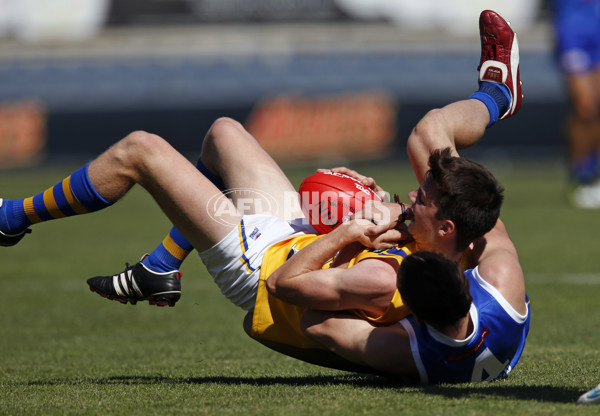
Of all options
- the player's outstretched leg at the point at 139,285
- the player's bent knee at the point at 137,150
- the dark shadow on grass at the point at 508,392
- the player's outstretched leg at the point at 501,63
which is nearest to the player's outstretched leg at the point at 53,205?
the player's bent knee at the point at 137,150

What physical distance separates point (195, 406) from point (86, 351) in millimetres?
2115

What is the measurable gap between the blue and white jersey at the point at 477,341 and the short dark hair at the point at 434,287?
19cm

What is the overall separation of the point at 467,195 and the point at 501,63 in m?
1.59

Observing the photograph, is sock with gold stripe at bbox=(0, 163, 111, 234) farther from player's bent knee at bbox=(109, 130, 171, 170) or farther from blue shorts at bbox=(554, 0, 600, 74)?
blue shorts at bbox=(554, 0, 600, 74)

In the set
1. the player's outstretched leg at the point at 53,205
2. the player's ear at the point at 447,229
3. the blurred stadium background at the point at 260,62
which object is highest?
the player's ear at the point at 447,229

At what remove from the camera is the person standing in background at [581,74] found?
44.1 ft

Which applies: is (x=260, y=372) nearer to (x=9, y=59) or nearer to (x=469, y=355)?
(x=469, y=355)

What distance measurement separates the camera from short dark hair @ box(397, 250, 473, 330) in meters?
3.34

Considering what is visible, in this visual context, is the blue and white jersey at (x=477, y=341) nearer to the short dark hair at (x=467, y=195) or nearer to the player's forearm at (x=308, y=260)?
the short dark hair at (x=467, y=195)

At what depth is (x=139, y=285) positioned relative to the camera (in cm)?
447

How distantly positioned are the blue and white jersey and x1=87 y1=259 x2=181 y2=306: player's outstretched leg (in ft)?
4.40

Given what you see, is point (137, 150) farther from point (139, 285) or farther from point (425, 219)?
point (425, 219)

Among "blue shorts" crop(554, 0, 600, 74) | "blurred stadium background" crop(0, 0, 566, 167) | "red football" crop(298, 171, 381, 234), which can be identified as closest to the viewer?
"red football" crop(298, 171, 381, 234)

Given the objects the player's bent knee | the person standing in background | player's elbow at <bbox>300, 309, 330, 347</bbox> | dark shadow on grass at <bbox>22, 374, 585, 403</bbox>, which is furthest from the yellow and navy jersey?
the person standing in background
